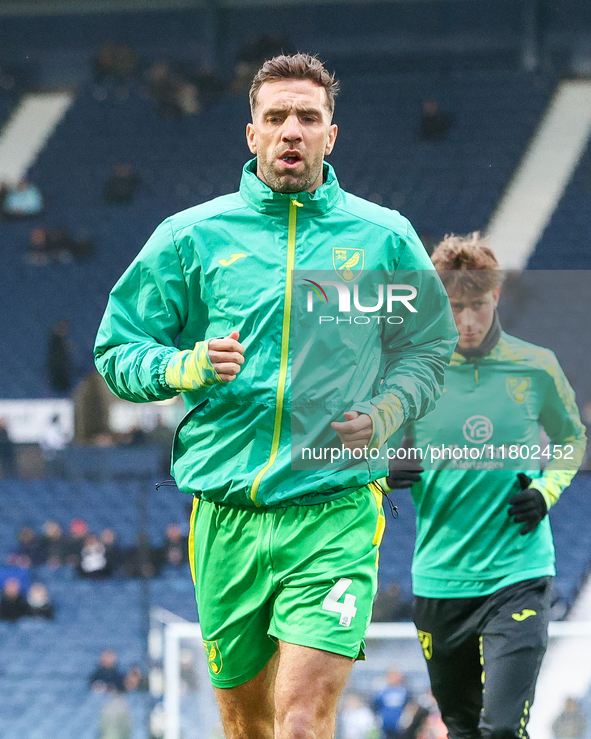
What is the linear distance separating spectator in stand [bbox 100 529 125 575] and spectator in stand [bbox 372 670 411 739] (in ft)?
18.9

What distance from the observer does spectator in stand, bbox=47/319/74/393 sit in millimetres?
14078

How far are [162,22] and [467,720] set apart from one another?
1844 cm

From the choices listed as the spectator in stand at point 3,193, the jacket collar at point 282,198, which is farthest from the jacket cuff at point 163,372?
the spectator in stand at point 3,193

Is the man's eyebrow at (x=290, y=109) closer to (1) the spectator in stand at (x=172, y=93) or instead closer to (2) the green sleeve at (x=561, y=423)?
(2) the green sleeve at (x=561, y=423)

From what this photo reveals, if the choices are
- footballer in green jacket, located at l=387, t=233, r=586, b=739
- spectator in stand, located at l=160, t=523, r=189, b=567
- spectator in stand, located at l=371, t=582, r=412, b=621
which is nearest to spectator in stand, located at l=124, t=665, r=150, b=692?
spectator in stand, located at l=371, t=582, r=412, b=621

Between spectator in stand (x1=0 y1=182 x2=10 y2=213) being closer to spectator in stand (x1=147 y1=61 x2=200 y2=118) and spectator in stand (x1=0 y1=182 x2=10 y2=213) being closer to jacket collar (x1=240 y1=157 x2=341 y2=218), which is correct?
spectator in stand (x1=147 y1=61 x2=200 y2=118)

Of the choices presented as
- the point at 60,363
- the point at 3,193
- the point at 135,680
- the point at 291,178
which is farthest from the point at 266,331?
the point at 3,193

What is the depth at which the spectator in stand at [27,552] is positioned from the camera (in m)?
11.6

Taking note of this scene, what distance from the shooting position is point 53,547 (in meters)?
11.7

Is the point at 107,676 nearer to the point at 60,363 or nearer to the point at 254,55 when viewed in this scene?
the point at 60,363

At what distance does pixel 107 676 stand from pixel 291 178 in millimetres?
7409

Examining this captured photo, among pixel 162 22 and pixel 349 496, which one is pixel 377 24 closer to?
pixel 162 22

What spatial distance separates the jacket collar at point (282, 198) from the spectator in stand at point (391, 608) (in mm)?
6448

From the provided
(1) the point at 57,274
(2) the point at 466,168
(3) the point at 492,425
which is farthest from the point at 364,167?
(3) the point at 492,425
